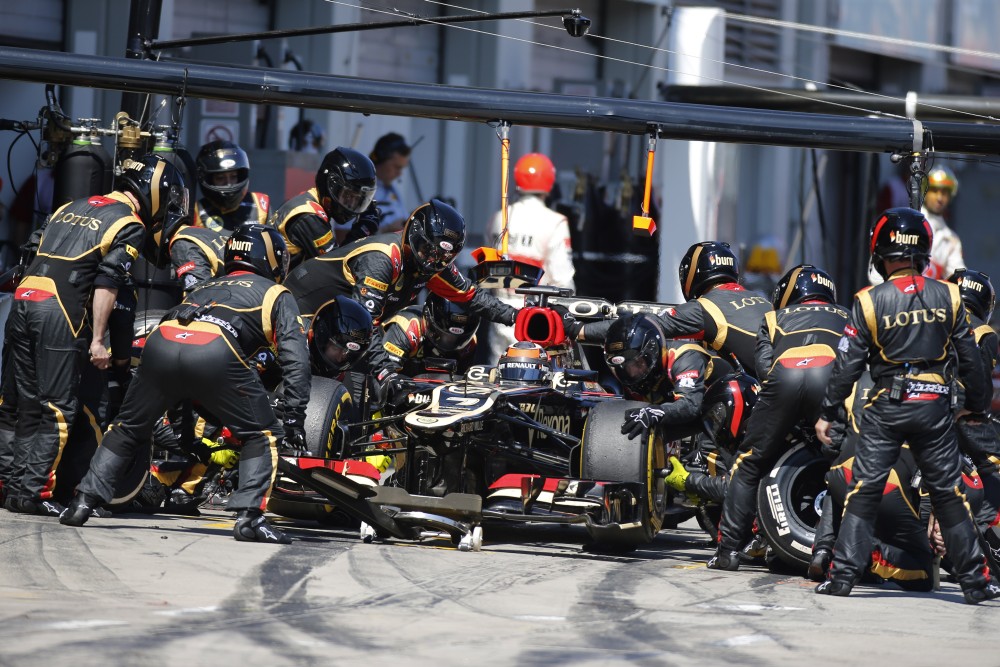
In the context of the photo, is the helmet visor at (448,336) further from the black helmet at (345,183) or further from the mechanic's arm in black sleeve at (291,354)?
the mechanic's arm in black sleeve at (291,354)

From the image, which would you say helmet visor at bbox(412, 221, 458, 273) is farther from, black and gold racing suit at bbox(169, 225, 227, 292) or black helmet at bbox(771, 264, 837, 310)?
black helmet at bbox(771, 264, 837, 310)

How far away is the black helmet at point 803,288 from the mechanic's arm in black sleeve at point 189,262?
11.5 feet

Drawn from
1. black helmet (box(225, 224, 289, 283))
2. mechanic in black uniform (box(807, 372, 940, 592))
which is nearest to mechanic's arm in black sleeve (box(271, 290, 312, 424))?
black helmet (box(225, 224, 289, 283))

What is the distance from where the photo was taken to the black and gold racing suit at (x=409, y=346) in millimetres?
10500

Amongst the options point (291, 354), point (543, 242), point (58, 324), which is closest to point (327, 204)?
point (58, 324)

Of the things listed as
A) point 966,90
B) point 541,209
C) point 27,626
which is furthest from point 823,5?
point 27,626

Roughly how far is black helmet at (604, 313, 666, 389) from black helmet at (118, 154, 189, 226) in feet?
8.94

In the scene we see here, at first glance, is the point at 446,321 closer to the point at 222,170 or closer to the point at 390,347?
the point at 390,347

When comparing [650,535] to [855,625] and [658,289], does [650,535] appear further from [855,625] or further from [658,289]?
[658,289]

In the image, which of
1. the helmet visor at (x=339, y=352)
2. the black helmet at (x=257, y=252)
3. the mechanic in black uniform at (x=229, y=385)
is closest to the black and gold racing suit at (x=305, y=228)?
the helmet visor at (x=339, y=352)

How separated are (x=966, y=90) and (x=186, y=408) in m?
22.9

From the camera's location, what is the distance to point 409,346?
10633 mm

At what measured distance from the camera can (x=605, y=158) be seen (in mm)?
16219

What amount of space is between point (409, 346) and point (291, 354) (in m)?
2.18
